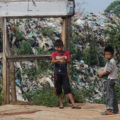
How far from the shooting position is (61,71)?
9305 mm

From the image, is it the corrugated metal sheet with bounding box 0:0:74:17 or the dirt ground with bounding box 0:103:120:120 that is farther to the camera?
the corrugated metal sheet with bounding box 0:0:74:17

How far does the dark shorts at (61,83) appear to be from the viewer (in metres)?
9.36

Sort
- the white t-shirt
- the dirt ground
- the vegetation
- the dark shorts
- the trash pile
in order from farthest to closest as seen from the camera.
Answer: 1. the vegetation
2. the trash pile
3. the dark shorts
4. the white t-shirt
5. the dirt ground

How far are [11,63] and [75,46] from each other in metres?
6.34

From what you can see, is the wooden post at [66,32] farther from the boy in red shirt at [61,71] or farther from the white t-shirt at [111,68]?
the white t-shirt at [111,68]

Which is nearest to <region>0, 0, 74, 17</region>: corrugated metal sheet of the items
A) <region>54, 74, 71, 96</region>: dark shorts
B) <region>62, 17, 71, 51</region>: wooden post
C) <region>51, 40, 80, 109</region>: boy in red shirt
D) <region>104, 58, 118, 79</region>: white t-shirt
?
<region>62, 17, 71, 51</region>: wooden post

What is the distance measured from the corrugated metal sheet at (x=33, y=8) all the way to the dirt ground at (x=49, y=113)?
72.3 inches

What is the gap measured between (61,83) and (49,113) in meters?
1.13

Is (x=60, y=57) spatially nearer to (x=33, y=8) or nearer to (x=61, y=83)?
(x=61, y=83)

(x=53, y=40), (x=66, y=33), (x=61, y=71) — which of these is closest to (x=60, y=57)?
(x=61, y=71)

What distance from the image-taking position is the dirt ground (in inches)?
313

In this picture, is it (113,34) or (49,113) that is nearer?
(49,113)

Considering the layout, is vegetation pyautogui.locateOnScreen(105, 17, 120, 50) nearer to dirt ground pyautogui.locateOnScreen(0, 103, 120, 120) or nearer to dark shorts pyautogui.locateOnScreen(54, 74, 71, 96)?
dirt ground pyautogui.locateOnScreen(0, 103, 120, 120)

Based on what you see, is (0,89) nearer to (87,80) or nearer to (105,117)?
(105,117)
